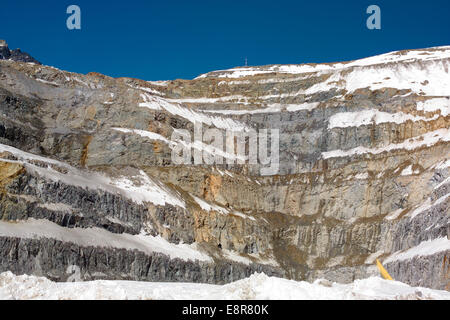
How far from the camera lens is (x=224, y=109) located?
16000 centimetres

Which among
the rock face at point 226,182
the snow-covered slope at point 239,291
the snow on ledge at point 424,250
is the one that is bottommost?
the snow-covered slope at point 239,291

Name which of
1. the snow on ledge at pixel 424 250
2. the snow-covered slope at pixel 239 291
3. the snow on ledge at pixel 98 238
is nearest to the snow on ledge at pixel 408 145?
the snow on ledge at pixel 424 250

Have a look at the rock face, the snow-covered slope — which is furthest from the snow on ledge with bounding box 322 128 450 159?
Result: the snow-covered slope

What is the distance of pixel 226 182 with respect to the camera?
115562 mm

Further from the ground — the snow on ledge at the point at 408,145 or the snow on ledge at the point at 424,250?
the snow on ledge at the point at 408,145

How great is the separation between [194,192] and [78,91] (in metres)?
36.5

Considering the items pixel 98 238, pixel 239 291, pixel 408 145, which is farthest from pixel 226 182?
pixel 239 291

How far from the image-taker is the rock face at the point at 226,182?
7875cm

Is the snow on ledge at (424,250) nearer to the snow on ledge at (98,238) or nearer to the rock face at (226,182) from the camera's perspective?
the rock face at (226,182)

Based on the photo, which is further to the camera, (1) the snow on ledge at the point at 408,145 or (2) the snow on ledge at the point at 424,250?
(1) the snow on ledge at the point at 408,145

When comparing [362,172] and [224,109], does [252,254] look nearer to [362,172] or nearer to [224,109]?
[362,172]

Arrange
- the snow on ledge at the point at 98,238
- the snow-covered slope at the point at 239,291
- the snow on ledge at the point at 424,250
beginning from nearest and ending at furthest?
the snow-covered slope at the point at 239,291 < the snow on ledge at the point at 98,238 < the snow on ledge at the point at 424,250
